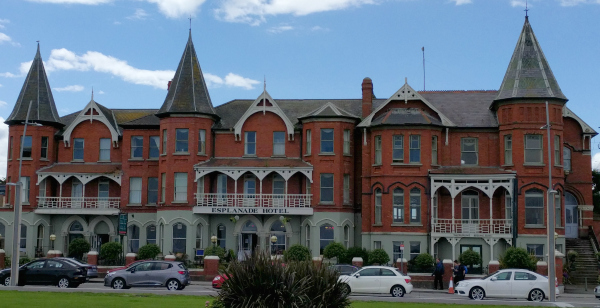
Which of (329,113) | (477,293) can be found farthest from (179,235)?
(477,293)

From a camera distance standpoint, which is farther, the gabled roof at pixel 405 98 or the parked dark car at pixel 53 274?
the gabled roof at pixel 405 98

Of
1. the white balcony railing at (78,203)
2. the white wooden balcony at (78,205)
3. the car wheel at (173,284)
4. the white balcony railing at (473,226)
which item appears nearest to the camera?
the car wheel at (173,284)

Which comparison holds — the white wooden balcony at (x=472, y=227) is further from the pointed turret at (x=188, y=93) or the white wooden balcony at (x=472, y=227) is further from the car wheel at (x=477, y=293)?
the pointed turret at (x=188, y=93)

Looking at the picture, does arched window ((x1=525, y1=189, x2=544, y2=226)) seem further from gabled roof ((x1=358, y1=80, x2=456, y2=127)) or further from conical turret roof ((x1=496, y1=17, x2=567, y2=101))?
gabled roof ((x1=358, y1=80, x2=456, y2=127))

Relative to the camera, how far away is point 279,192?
48.1 meters

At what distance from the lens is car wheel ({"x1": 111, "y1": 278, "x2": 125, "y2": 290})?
106ft

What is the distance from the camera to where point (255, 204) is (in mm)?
46438

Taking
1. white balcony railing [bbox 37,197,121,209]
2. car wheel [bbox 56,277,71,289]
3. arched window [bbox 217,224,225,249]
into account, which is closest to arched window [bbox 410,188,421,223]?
arched window [bbox 217,224,225,249]

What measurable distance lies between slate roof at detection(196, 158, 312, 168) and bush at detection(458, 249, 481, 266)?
10.7 metres

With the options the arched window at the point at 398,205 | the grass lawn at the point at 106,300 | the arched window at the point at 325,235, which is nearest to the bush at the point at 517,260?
the arched window at the point at 398,205

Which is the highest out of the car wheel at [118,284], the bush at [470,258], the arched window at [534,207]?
the arched window at [534,207]

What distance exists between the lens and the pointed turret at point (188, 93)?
46750 mm

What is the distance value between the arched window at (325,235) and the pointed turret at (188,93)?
32.1 feet

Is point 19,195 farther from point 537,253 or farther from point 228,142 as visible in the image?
point 537,253
